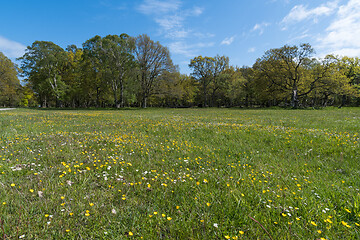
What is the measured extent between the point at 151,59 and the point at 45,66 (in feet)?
90.8

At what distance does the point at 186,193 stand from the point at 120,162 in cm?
220

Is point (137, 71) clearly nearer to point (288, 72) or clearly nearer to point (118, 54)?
point (118, 54)

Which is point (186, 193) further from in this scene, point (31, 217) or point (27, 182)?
point (27, 182)

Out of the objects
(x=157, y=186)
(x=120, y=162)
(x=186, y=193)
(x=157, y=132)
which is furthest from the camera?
(x=157, y=132)

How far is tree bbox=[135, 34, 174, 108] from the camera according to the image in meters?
40.3

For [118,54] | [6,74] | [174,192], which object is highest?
[118,54]

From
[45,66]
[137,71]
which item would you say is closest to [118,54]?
[137,71]

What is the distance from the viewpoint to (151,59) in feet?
137

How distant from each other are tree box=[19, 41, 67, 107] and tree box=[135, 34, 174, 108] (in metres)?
21.2

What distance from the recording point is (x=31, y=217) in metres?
2.41

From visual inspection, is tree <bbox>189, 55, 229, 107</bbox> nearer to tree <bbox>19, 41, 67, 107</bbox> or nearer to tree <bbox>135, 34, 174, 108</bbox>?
tree <bbox>135, 34, 174, 108</bbox>

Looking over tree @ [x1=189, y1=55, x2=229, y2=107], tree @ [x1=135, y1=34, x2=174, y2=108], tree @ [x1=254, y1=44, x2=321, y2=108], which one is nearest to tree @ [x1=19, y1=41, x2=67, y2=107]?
tree @ [x1=135, y1=34, x2=174, y2=108]

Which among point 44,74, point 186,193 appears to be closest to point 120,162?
point 186,193

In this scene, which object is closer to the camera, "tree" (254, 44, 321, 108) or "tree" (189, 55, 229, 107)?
"tree" (254, 44, 321, 108)
